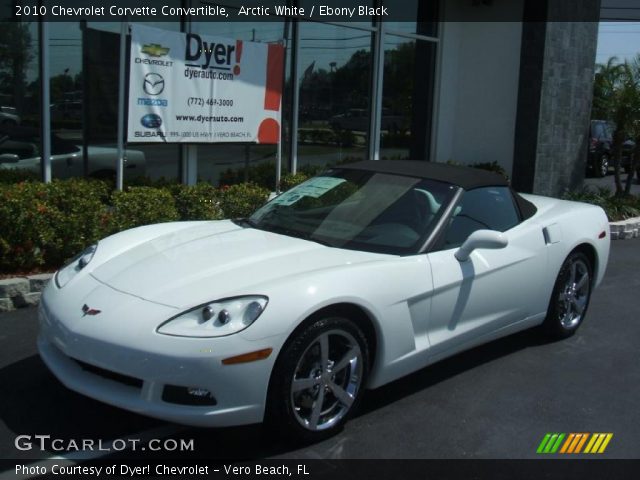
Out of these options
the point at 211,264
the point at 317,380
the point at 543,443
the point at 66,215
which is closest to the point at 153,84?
the point at 66,215

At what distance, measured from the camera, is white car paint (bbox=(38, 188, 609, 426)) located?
3.22 metres

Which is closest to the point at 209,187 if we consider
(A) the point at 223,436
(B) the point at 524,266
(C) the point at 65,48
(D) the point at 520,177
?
(C) the point at 65,48

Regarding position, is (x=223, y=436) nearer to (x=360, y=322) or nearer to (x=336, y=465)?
(x=336, y=465)

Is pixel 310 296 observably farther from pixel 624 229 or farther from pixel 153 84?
pixel 624 229

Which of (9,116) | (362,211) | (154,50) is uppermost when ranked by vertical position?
(154,50)

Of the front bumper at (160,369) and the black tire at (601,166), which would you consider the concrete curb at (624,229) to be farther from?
the black tire at (601,166)

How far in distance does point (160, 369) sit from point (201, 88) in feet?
19.2

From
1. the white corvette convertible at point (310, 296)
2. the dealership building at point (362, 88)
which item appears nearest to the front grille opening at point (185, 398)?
the white corvette convertible at point (310, 296)

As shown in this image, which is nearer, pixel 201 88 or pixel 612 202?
pixel 201 88

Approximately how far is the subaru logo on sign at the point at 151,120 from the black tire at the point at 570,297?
16.1 ft

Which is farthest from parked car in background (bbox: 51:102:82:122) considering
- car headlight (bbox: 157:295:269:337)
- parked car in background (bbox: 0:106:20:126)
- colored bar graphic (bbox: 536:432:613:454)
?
colored bar graphic (bbox: 536:432:613:454)

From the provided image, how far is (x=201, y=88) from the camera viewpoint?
8461 mm

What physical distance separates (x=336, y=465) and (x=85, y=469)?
3.79 ft

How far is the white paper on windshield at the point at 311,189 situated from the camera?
486 centimetres
